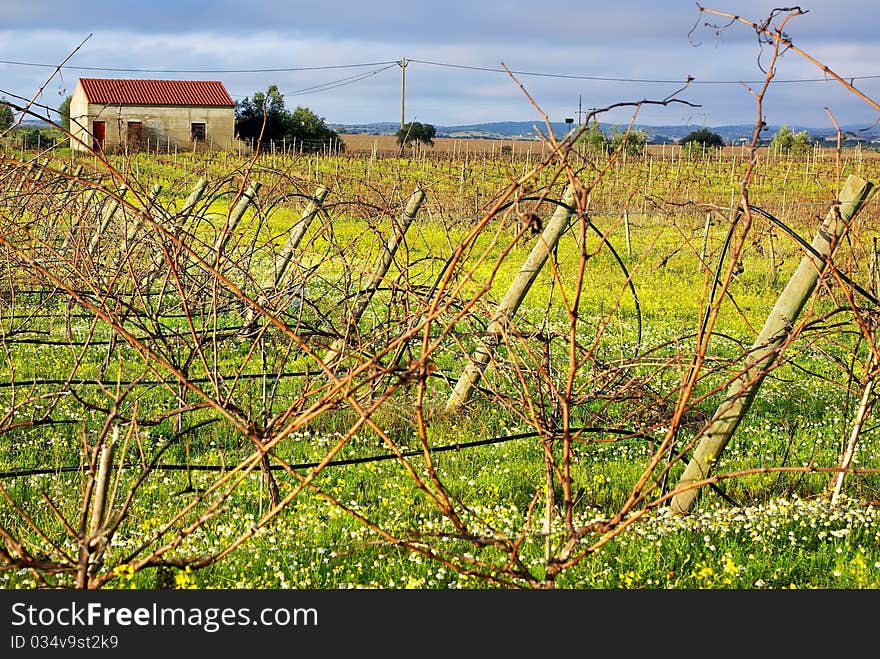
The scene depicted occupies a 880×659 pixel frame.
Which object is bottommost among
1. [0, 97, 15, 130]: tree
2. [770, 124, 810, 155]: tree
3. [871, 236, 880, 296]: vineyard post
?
[871, 236, 880, 296]: vineyard post

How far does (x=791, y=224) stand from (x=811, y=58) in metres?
20.1

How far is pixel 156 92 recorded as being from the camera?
185 ft

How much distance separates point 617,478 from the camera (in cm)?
518

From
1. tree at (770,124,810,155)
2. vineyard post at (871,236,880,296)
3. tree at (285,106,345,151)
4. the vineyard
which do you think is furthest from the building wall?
vineyard post at (871,236,880,296)

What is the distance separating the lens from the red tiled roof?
5538cm

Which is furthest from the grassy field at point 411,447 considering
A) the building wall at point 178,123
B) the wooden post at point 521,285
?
the building wall at point 178,123

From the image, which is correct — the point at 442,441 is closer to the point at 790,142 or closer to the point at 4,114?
the point at 4,114

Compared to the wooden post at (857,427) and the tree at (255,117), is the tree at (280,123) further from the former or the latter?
the wooden post at (857,427)

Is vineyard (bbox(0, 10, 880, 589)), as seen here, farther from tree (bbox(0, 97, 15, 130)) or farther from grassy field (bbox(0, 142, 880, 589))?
tree (bbox(0, 97, 15, 130))

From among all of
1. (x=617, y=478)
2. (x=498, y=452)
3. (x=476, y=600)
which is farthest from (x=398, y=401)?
(x=476, y=600)

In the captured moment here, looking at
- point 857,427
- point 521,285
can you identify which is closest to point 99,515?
point 857,427

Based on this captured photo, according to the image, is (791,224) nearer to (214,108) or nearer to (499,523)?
(499,523)

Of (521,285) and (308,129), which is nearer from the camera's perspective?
(521,285)

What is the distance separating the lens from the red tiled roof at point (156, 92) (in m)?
55.4
